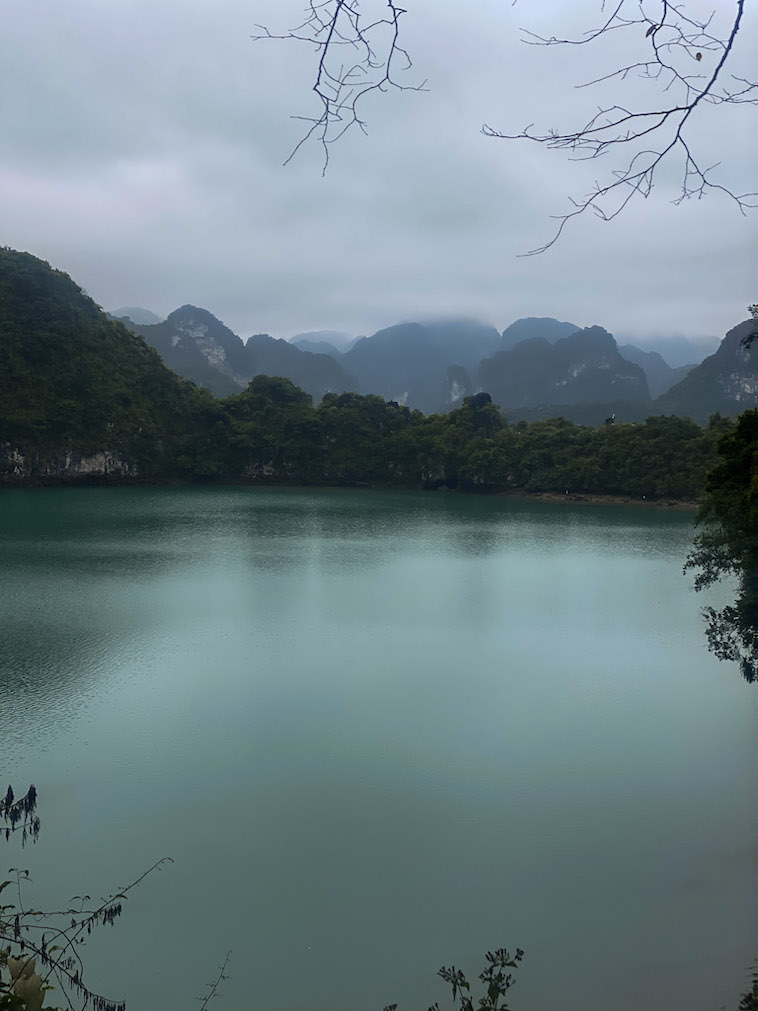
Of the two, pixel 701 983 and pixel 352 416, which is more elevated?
pixel 352 416

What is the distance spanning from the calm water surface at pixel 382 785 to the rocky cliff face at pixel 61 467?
21608 mm

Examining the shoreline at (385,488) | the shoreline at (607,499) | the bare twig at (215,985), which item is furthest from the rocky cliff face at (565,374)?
the bare twig at (215,985)

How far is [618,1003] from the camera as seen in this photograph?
3.43 m

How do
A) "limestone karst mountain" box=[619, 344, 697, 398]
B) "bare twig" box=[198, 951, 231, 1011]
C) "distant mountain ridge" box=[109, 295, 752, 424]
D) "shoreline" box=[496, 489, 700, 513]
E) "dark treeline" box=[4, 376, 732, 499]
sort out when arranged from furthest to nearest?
"limestone karst mountain" box=[619, 344, 697, 398] → "distant mountain ridge" box=[109, 295, 752, 424] → "dark treeline" box=[4, 376, 732, 499] → "shoreline" box=[496, 489, 700, 513] → "bare twig" box=[198, 951, 231, 1011]

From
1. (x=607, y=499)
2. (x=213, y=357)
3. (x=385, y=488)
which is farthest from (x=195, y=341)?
(x=607, y=499)

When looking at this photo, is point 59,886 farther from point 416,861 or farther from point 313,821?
point 416,861

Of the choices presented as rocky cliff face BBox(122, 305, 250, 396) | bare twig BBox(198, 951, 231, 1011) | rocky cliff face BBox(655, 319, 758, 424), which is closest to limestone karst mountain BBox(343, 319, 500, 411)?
rocky cliff face BBox(122, 305, 250, 396)

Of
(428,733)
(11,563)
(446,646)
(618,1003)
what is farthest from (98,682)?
(11,563)

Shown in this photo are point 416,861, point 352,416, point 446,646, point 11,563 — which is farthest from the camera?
point 352,416

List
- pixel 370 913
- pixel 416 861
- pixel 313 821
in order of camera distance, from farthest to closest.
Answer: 1. pixel 313 821
2. pixel 416 861
3. pixel 370 913

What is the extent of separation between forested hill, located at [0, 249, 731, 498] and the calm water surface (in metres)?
20.4

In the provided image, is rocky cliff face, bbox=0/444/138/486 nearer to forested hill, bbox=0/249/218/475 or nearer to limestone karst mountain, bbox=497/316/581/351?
forested hill, bbox=0/249/218/475

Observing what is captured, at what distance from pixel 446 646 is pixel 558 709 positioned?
95.7 inches

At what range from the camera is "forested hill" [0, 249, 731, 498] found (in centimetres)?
3228
